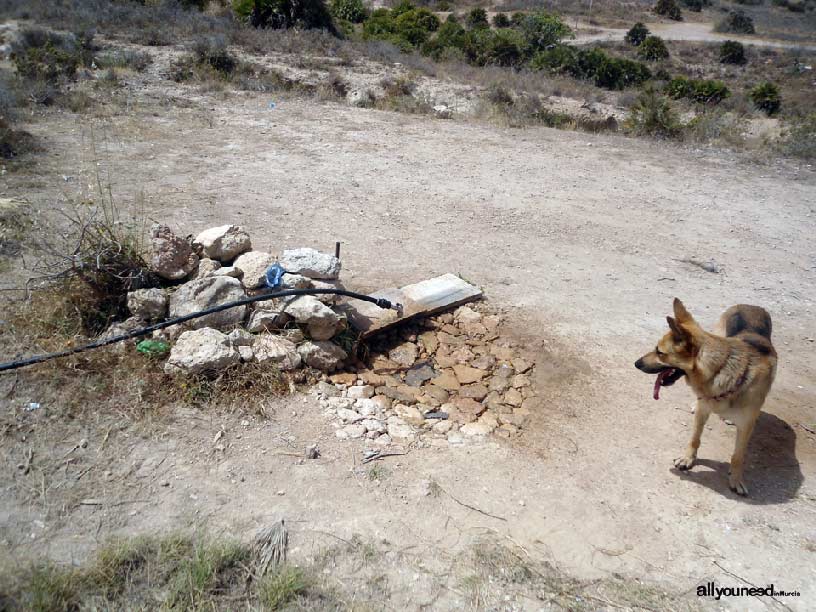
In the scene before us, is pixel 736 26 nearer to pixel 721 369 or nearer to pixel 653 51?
pixel 653 51

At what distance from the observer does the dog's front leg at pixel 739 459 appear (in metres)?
3.45

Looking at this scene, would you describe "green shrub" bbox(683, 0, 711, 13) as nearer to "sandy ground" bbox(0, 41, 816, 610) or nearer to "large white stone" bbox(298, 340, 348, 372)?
"sandy ground" bbox(0, 41, 816, 610)

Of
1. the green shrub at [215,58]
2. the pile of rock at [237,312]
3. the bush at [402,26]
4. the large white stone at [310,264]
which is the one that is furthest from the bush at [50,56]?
the bush at [402,26]

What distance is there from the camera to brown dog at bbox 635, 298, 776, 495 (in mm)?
3305

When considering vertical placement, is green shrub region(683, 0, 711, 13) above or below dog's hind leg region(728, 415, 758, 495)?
above

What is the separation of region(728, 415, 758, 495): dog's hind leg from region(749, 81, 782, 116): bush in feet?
60.0

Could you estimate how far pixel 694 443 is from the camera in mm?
3717

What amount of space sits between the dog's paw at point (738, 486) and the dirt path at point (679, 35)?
28451mm

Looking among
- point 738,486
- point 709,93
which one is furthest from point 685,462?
point 709,93

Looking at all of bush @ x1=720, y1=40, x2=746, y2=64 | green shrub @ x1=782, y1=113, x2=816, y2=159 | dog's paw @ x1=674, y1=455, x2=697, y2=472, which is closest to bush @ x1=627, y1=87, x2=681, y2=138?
green shrub @ x1=782, y1=113, x2=816, y2=159

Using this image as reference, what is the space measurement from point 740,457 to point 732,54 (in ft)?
96.1

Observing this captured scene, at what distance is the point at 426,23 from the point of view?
2523 cm

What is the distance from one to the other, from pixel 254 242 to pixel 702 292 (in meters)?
4.66

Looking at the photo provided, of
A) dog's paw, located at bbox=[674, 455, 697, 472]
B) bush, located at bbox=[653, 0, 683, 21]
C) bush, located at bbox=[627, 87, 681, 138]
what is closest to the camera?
dog's paw, located at bbox=[674, 455, 697, 472]
